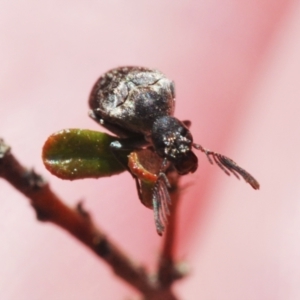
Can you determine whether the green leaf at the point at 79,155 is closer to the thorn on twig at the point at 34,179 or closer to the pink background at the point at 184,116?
the thorn on twig at the point at 34,179

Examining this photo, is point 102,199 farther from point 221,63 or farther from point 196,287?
point 221,63

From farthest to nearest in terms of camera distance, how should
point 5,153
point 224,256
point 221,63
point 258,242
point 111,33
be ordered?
point 221,63
point 111,33
point 224,256
point 258,242
point 5,153

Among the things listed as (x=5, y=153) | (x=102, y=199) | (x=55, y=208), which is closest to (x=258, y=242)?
(x=102, y=199)

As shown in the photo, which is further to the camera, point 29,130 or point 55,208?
point 29,130

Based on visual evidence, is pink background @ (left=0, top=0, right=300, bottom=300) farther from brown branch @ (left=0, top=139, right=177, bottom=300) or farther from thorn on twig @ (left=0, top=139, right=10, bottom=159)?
thorn on twig @ (left=0, top=139, right=10, bottom=159)

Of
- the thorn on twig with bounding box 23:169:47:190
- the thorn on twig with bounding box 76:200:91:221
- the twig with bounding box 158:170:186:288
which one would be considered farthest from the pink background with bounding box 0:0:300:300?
the thorn on twig with bounding box 23:169:47:190

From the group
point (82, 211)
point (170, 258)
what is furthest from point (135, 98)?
point (170, 258)

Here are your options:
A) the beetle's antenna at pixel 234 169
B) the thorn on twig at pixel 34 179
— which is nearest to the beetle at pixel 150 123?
the beetle's antenna at pixel 234 169
